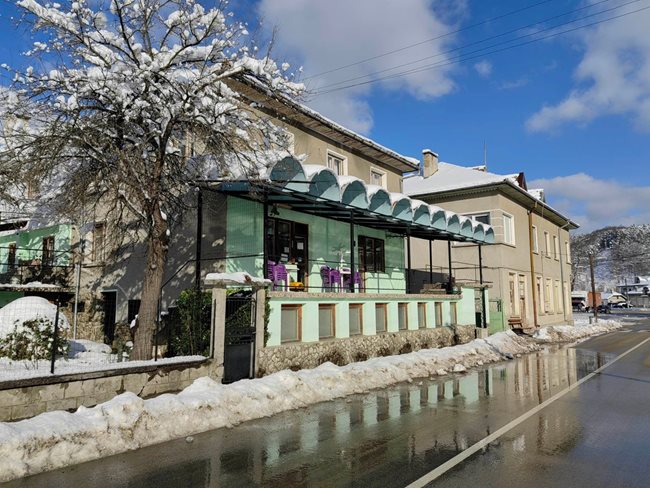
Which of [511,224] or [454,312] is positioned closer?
[454,312]

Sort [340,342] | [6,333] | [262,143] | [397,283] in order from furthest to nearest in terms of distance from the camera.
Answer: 1. [397,283]
2. [340,342]
3. [262,143]
4. [6,333]

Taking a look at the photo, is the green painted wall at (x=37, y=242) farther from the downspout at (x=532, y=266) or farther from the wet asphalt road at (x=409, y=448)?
the downspout at (x=532, y=266)

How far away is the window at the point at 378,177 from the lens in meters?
23.2

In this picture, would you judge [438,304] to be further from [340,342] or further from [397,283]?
[340,342]

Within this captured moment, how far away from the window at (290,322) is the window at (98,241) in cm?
885

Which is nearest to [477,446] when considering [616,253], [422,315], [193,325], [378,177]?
[193,325]

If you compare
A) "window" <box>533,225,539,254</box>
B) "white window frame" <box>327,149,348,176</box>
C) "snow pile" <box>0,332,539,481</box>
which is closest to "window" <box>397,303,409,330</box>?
"snow pile" <box>0,332,539,481</box>

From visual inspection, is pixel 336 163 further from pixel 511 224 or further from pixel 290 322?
pixel 511 224

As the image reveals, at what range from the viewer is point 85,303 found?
17.9m

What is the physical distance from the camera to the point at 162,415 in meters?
7.07

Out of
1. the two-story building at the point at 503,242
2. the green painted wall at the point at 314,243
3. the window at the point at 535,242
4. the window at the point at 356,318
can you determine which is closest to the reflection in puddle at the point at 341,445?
the window at the point at 356,318

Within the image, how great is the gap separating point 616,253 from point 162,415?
16827 centimetres

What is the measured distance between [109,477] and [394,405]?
17.4ft

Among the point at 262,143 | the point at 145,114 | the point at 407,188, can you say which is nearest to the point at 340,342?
the point at 262,143
